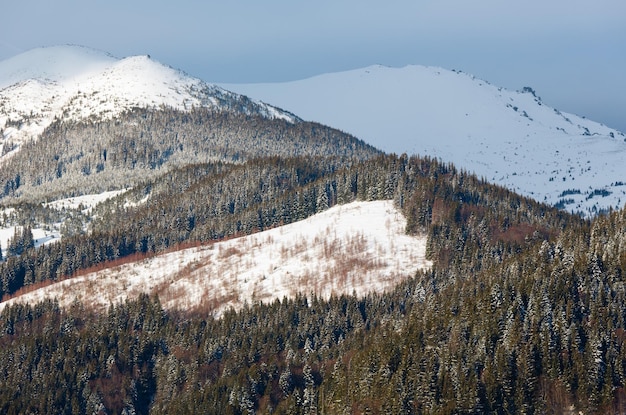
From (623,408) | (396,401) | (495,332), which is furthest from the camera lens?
(495,332)

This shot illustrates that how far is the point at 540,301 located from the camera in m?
198

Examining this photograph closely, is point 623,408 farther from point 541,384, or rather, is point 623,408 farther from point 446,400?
point 446,400

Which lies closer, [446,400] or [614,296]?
[446,400]

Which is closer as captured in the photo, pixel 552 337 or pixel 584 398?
pixel 584 398

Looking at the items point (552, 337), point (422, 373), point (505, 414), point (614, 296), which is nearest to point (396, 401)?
point (422, 373)

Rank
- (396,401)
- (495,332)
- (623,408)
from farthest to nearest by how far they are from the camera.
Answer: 1. (495,332)
2. (396,401)
3. (623,408)

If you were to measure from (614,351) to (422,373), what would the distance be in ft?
→ 121

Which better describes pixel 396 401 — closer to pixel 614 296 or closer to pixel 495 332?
pixel 495 332

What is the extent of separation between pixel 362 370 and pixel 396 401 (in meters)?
15.2

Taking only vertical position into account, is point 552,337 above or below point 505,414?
above

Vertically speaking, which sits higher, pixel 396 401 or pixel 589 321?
pixel 589 321

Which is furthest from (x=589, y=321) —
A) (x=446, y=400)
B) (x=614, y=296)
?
(x=446, y=400)

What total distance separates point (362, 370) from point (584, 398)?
4585cm

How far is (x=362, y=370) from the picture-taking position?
198m
